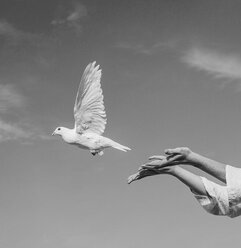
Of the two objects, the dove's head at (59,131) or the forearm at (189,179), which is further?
the dove's head at (59,131)

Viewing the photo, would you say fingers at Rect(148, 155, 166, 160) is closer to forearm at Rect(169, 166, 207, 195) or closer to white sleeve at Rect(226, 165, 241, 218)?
forearm at Rect(169, 166, 207, 195)

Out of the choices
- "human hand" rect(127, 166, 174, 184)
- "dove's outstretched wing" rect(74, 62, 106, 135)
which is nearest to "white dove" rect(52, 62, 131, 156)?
"dove's outstretched wing" rect(74, 62, 106, 135)

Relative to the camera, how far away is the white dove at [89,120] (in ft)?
19.4

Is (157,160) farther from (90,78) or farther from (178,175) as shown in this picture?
(90,78)

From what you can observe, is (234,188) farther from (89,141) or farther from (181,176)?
(89,141)

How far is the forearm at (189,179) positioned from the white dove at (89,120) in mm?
2856

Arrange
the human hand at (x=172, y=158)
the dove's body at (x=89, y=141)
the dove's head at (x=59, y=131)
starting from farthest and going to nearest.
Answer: the dove's head at (x=59, y=131), the dove's body at (x=89, y=141), the human hand at (x=172, y=158)

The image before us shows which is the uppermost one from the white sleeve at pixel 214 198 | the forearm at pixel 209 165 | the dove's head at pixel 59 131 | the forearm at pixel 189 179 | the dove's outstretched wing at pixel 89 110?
the dove's outstretched wing at pixel 89 110

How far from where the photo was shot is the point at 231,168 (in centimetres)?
298

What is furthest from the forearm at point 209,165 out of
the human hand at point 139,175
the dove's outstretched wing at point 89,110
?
the dove's outstretched wing at point 89,110

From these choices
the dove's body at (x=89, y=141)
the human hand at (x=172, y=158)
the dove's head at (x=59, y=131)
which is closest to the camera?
the human hand at (x=172, y=158)

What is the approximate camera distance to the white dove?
5.91m

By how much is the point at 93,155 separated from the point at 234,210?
2.95 metres

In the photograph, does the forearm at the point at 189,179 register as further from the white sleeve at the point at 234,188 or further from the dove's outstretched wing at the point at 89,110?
the dove's outstretched wing at the point at 89,110
